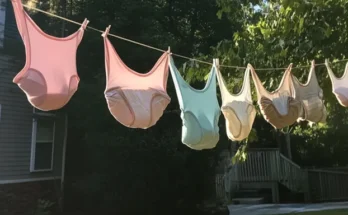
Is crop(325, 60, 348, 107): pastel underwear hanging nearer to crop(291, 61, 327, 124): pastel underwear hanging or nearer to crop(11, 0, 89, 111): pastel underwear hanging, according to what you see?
crop(291, 61, 327, 124): pastel underwear hanging

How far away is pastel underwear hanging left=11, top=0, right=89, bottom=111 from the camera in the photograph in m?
3.16

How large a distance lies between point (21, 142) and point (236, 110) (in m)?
6.59

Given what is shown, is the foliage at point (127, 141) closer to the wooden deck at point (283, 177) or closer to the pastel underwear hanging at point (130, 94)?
the pastel underwear hanging at point (130, 94)

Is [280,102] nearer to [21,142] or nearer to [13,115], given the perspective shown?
[13,115]

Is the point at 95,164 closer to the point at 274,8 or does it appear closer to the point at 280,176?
the point at 274,8

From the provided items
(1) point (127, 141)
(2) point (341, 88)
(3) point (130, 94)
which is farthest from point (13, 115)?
(2) point (341, 88)

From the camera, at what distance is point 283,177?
15.1 meters

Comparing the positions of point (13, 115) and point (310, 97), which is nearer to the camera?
point (310, 97)

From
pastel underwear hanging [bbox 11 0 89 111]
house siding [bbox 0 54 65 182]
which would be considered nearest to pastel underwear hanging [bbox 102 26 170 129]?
pastel underwear hanging [bbox 11 0 89 111]

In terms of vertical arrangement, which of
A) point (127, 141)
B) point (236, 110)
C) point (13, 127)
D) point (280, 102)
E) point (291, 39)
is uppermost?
point (291, 39)

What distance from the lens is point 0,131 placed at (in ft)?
30.5

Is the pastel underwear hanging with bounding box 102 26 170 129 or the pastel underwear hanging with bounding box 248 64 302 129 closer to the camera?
the pastel underwear hanging with bounding box 102 26 170 129

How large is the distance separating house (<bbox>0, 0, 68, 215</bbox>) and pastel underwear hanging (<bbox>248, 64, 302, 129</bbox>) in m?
5.97

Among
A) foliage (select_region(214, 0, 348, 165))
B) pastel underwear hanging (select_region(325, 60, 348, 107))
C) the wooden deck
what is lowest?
the wooden deck
